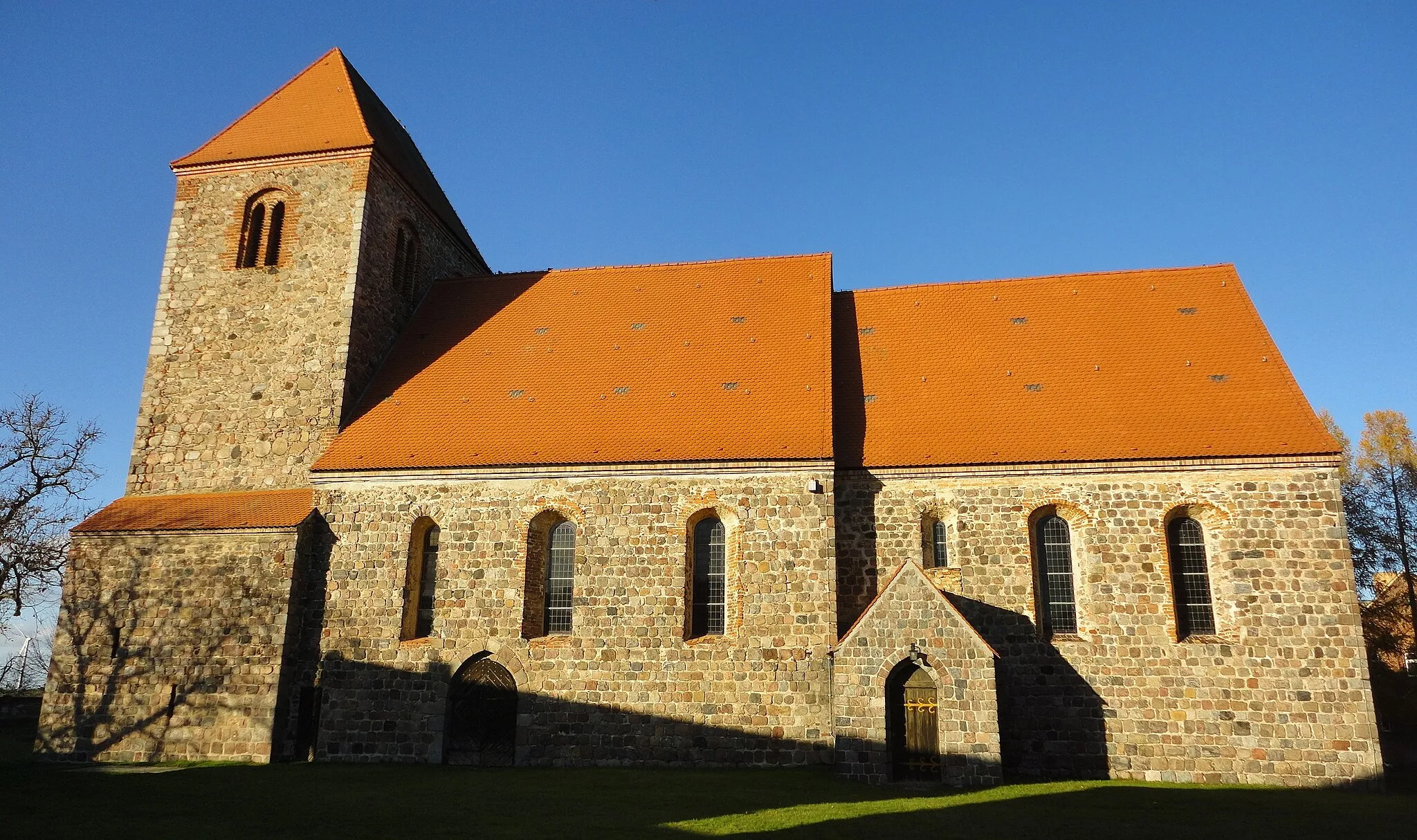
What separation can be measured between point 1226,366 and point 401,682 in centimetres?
1604

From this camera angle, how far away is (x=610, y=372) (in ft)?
62.9

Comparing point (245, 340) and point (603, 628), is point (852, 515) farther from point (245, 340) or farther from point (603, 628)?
point (245, 340)

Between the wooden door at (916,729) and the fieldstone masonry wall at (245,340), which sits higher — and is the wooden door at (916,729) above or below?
below

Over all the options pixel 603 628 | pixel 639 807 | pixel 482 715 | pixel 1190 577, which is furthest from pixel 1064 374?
pixel 482 715

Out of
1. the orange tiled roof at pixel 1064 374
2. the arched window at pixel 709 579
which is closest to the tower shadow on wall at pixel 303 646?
the arched window at pixel 709 579

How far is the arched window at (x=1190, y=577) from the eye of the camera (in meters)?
15.4

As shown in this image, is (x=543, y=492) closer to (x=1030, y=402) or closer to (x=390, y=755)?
(x=390, y=755)

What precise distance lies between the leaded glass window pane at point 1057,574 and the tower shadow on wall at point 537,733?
14.6 ft

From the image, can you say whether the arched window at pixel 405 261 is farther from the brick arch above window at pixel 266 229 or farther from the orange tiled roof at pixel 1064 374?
the orange tiled roof at pixel 1064 374

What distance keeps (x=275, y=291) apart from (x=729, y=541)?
1130 centimetres

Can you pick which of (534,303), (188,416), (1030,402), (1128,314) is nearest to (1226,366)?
(1128,314)

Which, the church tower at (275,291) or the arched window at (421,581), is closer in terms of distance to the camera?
the arched window at (421,581)

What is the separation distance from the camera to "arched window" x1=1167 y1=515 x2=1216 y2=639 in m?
15.4

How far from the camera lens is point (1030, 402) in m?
17.5
